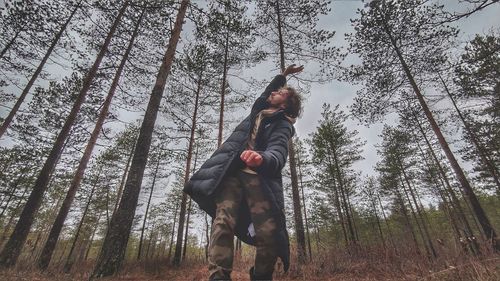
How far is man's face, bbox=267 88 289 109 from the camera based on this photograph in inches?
98.0

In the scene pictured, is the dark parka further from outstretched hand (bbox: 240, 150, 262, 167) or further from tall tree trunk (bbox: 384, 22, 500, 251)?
tall tree trunk (bbox: 384, 22, 500, 251)

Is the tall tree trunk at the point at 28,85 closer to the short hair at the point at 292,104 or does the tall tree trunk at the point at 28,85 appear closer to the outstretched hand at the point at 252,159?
the short hair at the point at 292,104

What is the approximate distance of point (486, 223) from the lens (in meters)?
8.76

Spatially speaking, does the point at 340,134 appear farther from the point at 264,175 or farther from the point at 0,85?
the point at 0,85

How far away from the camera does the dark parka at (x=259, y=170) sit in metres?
1.73

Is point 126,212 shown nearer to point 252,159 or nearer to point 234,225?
point 234,225

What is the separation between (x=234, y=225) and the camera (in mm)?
1719

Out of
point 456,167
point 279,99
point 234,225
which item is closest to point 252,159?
point 234,225

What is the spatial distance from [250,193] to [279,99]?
1.14 m

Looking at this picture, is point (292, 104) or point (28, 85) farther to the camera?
point (28, 85)

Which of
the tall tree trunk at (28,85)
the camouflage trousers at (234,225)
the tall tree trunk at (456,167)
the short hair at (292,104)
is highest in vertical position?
the tall tree trunk at (28,85)

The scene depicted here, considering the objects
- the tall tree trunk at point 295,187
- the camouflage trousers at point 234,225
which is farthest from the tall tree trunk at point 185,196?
the camouflage trousers at point 234,225

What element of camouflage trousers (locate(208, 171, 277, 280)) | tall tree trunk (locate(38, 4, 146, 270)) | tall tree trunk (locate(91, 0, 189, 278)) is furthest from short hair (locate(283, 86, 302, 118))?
tall tree trunk (locate(38, 4, 146, 270))

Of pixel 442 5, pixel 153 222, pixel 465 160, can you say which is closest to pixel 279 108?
pixel 442 5
